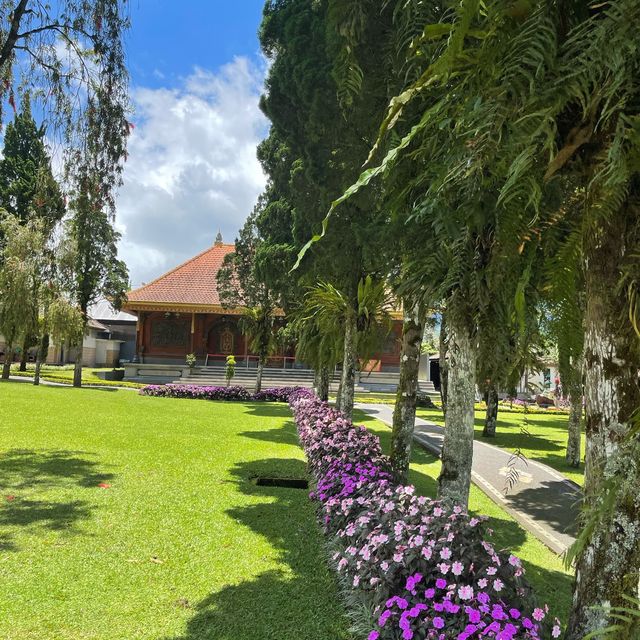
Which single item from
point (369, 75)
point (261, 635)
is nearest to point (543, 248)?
point (261, 635)

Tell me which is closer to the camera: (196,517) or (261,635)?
(261,635)

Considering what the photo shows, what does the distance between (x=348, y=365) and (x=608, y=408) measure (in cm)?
711

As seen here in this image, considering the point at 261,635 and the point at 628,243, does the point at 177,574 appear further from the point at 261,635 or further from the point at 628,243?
the point at 628,243

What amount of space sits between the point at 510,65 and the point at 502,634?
2372mm

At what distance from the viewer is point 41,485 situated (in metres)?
6.35

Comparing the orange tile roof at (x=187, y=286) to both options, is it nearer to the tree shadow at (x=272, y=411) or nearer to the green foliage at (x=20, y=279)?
the green foliage at (x=20, y=279)

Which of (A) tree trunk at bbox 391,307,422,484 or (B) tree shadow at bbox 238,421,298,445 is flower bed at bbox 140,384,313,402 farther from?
(A) tree trunk at bbox 391,307,422,484

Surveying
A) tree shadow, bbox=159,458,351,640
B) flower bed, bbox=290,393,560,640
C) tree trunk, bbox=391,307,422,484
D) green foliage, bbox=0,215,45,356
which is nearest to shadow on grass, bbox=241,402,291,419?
green foliage, bbox=0,215,45,356

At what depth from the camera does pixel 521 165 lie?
124cm

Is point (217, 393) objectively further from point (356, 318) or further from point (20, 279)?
point (356, 318)

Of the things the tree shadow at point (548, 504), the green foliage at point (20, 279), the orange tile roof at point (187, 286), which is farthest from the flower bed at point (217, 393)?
the tree shadow at point (548, 504)

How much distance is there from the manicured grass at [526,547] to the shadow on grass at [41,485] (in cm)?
427

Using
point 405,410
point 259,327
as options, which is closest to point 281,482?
point 405,410

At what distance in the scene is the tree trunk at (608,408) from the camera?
1.82 m
